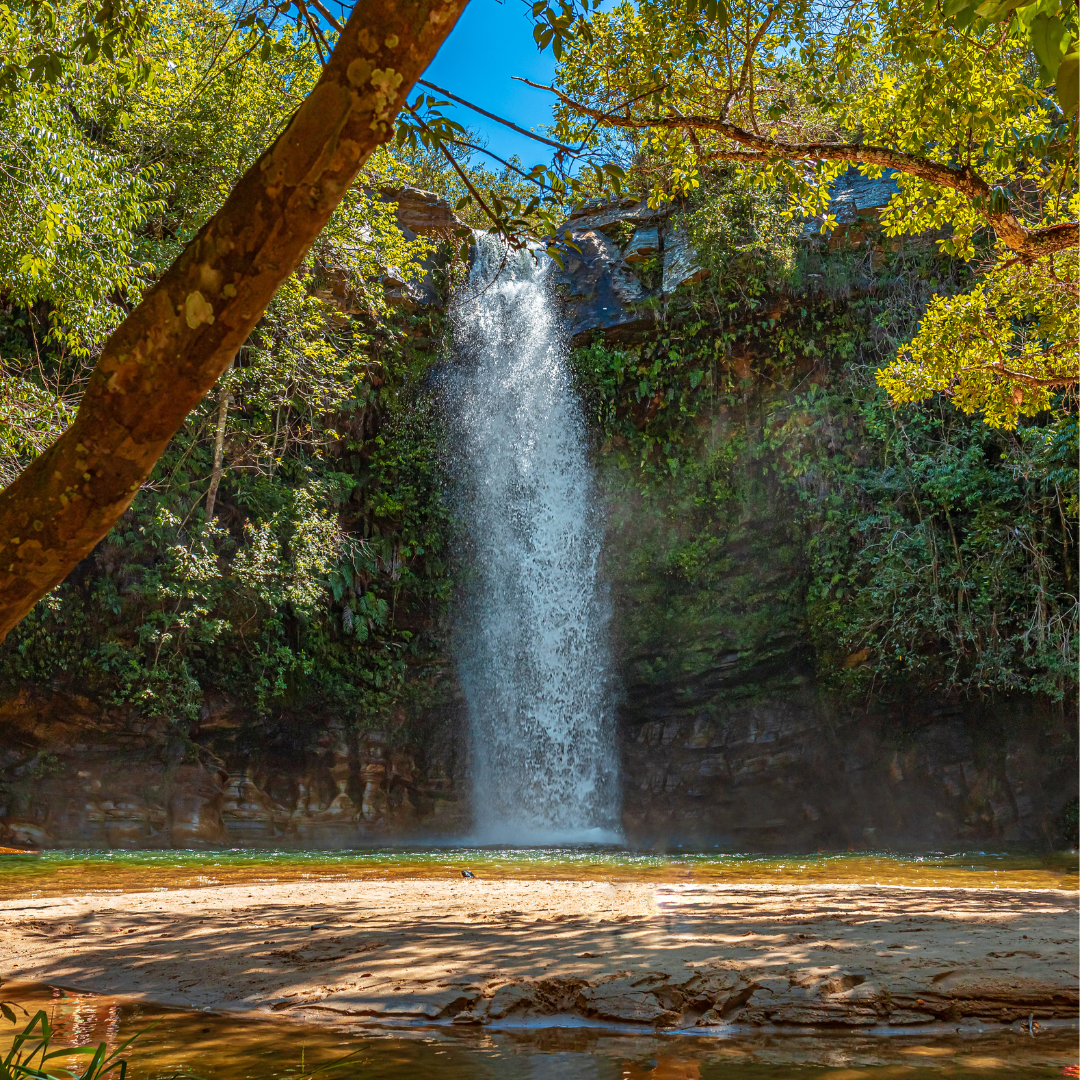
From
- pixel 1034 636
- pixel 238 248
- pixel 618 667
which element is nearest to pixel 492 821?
pixel 618 667

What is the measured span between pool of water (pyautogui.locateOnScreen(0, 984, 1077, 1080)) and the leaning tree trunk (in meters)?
2.03

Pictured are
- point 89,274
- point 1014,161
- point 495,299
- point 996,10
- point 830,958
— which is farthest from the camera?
point 495,299

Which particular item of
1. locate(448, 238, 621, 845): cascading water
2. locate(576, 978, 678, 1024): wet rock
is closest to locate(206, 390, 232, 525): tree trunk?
locate(448, 238, 621, 845): cascading water

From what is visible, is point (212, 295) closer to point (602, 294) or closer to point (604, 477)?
point (604, 477)

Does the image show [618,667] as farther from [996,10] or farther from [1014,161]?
[996,10]

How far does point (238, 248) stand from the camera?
185 cm

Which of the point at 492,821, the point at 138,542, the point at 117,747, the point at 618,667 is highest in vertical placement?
the point at 138,542

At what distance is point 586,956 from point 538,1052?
100cm

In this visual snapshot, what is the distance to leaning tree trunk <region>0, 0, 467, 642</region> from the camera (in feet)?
6.00

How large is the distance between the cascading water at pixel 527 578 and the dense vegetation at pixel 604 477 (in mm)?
577

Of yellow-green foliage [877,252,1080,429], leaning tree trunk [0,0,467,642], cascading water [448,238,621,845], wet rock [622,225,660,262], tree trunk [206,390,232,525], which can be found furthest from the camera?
wet rock [622,225,660,262]

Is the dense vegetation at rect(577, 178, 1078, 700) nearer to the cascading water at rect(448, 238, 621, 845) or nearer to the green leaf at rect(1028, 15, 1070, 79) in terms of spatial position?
the cascading water at rect(448, 238, 621, 845)

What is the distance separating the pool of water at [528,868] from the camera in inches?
299

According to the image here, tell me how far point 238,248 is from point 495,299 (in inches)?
622
